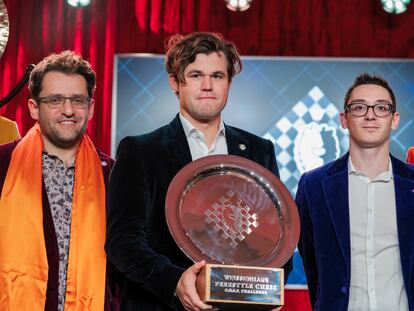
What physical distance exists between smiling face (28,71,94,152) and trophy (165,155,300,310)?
69 centimetres

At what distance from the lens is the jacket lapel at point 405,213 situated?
2.91 metres

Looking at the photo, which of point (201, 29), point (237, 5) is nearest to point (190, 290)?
point (237, 5)

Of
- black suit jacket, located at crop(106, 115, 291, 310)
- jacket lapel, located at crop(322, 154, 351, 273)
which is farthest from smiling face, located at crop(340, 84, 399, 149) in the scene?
black suit jacket, located at crop(106, 115, 291, 310)

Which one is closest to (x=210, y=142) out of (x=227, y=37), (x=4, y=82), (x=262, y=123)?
(x=262, y=123)

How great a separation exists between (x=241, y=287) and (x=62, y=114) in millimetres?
1132

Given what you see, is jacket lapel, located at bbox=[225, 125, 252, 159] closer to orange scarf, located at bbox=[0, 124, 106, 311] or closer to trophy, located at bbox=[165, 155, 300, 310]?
trophy, located at bbox=[165, 155, 300, 310]

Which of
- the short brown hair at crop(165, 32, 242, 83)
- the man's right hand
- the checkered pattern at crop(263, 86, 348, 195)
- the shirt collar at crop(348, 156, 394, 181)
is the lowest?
the man's right hand

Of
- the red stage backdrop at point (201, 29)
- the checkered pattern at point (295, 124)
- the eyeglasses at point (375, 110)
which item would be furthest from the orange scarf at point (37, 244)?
the red stage backdrop at point (201, 29)

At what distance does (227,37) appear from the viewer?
6.17 m

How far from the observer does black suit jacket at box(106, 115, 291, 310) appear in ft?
7.70

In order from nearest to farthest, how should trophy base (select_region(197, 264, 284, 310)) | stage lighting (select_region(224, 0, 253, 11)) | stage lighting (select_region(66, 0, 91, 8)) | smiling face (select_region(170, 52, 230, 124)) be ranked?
trophy base (select_region(197, 264, 284, 310)) → smiling face (select_region(170, 52, 230, 124)) → stage lighting (select_region(224, 0, 253, 11)) → stage lighting (select_region(66, 0, 91, 8))

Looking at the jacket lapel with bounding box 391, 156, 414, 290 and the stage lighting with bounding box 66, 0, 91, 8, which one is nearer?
the jacket lapel with bounding box 391, 156, 414, 290

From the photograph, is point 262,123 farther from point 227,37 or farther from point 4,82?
point 4,82

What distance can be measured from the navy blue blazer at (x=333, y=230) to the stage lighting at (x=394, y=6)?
3124 millimetres
